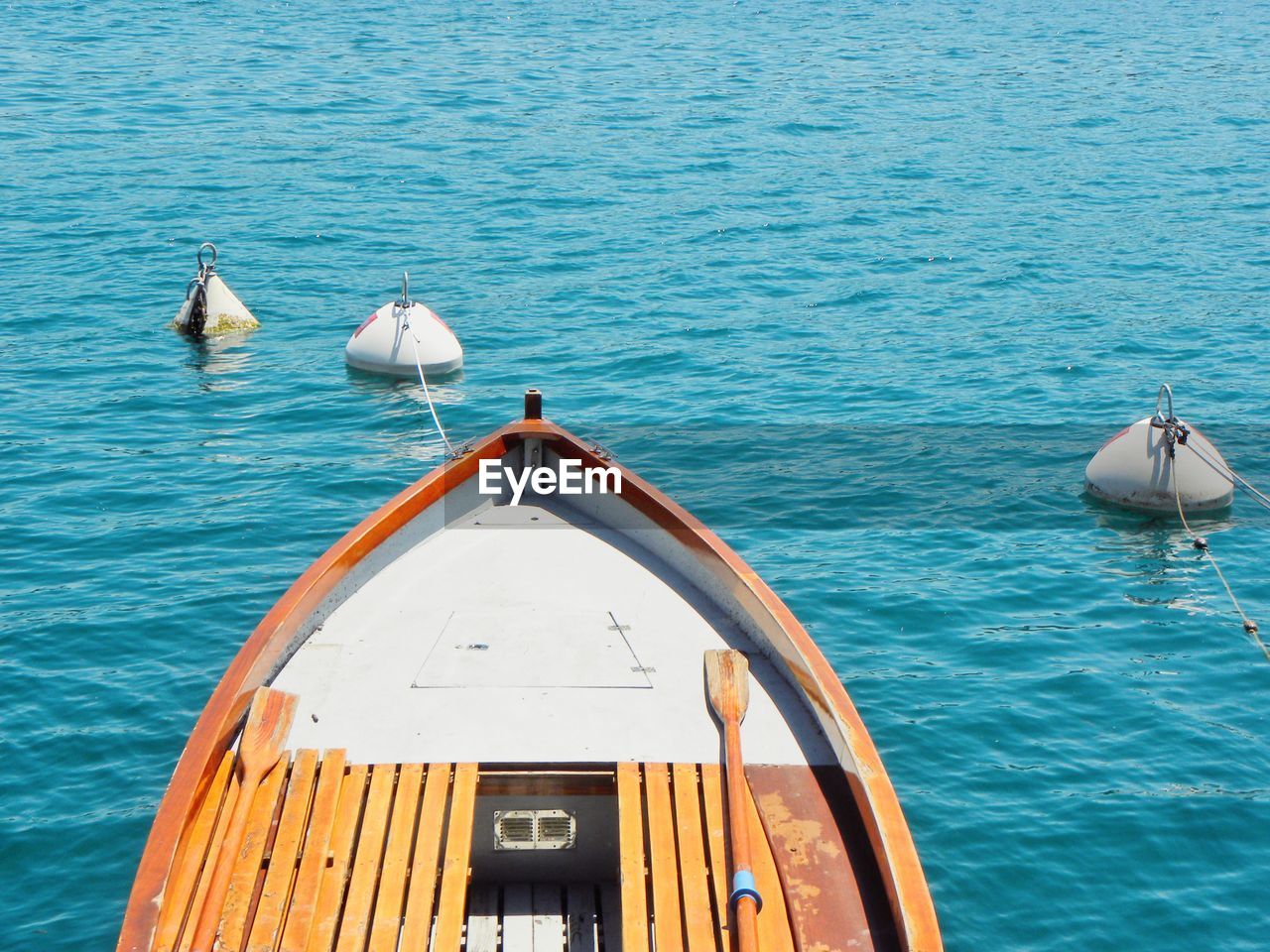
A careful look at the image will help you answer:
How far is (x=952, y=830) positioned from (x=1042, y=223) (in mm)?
22514

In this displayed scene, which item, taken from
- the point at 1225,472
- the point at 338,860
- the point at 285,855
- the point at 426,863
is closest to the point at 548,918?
the point at 426,863

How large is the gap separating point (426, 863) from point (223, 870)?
48.6 inches

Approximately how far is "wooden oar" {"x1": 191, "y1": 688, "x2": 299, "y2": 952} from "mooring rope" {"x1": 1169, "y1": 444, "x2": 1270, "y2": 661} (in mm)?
10396

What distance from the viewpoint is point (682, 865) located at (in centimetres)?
916

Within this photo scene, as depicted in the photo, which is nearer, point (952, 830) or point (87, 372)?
point (952, 830)

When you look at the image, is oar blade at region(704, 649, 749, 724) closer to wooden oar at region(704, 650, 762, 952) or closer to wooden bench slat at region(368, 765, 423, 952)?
wooden oar at region(704, 650, 762, 952)

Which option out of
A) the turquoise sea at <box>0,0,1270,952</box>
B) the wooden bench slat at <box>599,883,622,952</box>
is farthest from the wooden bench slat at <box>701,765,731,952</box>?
the turquoise sea at <box>0,0,1270,952</box>

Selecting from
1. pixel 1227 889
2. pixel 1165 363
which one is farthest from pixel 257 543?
pixel 1165 363

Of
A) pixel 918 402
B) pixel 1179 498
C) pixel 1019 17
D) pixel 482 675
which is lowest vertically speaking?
pixel 482 675

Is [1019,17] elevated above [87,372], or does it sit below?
above

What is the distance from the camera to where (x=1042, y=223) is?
32.2 m

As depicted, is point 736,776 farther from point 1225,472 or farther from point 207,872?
point 1225,472

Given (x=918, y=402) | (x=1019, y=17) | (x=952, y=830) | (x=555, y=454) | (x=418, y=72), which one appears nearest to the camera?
(x=952, y=830)

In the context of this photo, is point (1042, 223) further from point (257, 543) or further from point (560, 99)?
point (257, 543)
